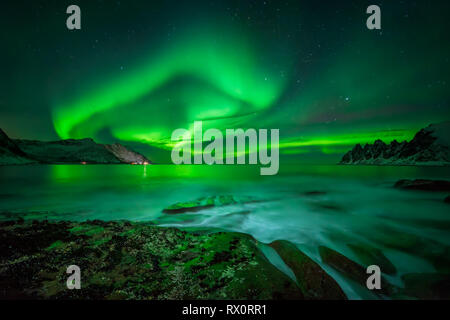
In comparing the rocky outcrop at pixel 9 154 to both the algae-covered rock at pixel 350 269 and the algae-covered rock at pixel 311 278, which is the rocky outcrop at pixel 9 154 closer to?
the algae-covered rock at pixel 311 278

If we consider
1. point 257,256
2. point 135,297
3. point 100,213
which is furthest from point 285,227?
point 100,213

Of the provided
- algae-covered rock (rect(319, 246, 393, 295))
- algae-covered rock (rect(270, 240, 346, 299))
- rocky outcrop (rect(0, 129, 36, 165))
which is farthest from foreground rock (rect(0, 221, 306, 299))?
rocky outcrop (rect(0, 129, 36, 165))

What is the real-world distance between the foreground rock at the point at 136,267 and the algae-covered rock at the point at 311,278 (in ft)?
0.40

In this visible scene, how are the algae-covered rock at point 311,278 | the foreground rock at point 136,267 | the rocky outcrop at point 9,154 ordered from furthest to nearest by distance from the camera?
the rocky outcrop at point 9,154, the algae-covered rock at point 311,278, the foreground rock at point 136,267

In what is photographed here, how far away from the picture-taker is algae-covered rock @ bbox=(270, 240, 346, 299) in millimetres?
4113

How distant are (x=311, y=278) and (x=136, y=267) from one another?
13.8 ft

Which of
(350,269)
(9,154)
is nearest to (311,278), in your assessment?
(350,269)

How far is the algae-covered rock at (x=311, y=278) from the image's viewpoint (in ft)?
13.5

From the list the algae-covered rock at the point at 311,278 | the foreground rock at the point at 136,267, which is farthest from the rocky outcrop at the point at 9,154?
the algae-covered rock at the point at 311,278

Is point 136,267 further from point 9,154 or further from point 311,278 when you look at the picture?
point 9,154

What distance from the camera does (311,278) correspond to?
4512mm

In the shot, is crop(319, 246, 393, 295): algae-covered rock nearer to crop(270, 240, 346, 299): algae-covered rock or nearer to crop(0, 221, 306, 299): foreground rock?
crop(270, 240, 346, 299): algae-covered rock

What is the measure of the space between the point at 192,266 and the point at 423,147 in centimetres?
28713

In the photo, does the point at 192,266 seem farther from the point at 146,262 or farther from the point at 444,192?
the point at 444,192
